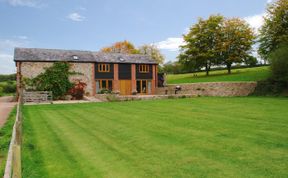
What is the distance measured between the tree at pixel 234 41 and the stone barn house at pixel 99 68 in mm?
11339

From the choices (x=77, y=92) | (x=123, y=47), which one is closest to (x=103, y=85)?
(x=77, y=92)

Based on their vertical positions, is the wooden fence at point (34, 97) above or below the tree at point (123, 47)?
below

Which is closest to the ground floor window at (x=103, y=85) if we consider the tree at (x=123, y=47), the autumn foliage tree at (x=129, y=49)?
the autumn foliage tree at (x=129, y=49)

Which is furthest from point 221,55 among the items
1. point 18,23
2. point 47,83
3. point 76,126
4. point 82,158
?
point 82,158

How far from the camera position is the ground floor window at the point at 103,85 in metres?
32.1

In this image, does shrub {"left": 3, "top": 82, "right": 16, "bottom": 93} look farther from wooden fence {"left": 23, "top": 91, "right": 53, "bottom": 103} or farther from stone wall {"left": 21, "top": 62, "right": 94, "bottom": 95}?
wooden fence {"left": 23, "top": 91, "right": 53, "bottom": 103}

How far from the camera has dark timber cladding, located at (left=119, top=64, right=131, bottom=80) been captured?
110 feet

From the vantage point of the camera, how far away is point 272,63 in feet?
75.7

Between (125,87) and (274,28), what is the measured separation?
1923cm

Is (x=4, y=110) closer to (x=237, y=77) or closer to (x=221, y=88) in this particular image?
(x=221, y=88)

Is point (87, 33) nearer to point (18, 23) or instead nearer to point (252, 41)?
point (18, 23)

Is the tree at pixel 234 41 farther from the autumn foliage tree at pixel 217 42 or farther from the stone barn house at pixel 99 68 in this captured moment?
the stone barn house at pixel 99 68

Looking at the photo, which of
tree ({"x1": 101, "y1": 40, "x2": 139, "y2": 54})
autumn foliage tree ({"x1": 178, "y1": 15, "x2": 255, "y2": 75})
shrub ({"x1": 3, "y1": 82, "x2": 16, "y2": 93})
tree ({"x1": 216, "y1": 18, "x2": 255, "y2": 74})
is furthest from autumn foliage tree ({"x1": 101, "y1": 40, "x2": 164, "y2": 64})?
tree ({"x1": 216, "y1": 18, "x2": 255, "y2": 74})

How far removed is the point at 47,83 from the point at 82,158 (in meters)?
23.8
